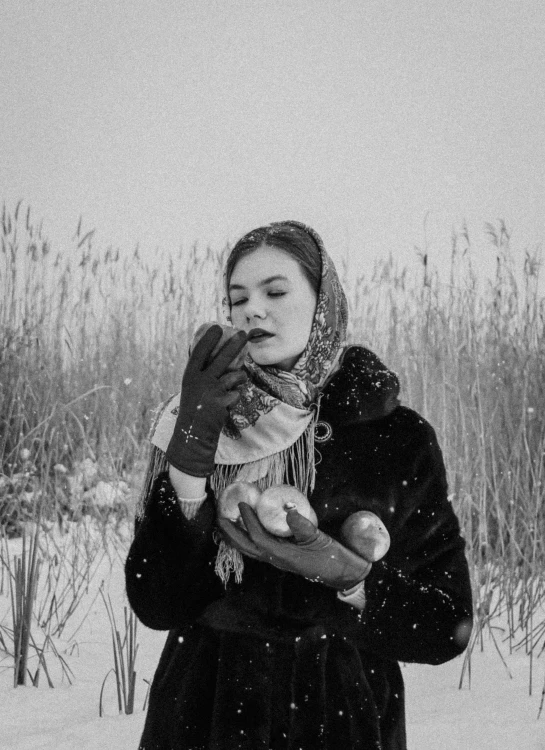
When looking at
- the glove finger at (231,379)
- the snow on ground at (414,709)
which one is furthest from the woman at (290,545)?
the snow on ground at (414,709)

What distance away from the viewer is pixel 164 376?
3.95m

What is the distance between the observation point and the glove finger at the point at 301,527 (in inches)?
41.4

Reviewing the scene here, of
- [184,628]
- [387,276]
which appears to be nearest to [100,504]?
[387,276]

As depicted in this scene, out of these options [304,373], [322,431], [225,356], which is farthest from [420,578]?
→ [225,356]

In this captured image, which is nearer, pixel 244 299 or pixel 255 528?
pixel 255 528

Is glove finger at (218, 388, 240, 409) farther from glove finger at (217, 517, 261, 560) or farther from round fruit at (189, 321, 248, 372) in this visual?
glove finger at (217, 517, 261, 560)

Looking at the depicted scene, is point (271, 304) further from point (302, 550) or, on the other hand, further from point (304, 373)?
point (302, 550)

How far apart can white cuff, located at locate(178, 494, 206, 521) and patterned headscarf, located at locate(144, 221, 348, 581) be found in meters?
0.08

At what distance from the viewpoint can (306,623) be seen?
117 centimetres

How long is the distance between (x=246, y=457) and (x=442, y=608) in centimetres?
40

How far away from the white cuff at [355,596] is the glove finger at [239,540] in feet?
0.53

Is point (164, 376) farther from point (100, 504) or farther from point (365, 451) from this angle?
point (365, 451)

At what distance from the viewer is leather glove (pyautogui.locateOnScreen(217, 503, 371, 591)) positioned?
107cm

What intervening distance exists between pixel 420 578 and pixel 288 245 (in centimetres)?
60
